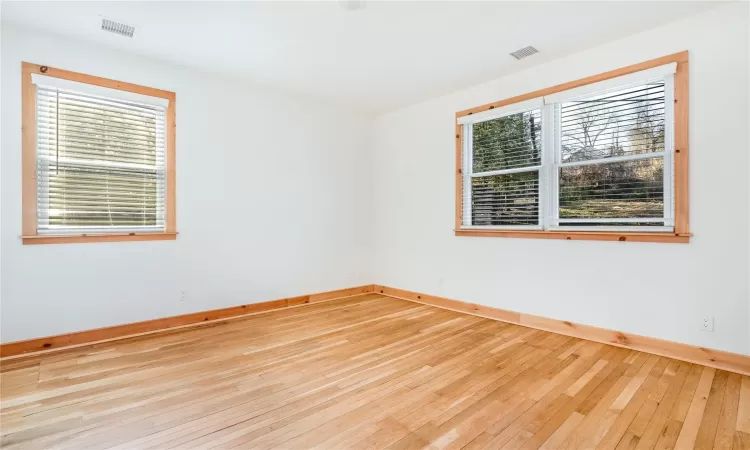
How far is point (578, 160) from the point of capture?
360 centimetres

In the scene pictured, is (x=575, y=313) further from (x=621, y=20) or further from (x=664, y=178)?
(x=621, y=20)

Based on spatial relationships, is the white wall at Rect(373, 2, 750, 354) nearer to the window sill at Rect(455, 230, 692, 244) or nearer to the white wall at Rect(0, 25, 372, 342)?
the window sill at Rect(455, 230, 692, 244)

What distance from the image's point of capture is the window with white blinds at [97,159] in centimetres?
317

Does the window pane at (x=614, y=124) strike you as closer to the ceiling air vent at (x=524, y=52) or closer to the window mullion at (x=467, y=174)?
the ceiling air vent at (x=524, y=52)

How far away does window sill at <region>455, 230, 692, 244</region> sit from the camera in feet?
9.84

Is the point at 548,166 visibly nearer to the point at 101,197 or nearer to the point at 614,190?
the point at 614,190

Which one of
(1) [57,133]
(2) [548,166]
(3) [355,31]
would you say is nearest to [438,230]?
(2) [548,166]

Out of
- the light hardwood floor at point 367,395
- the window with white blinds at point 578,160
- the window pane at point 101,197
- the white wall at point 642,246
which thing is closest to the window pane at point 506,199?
the window with white blinds at point 578,160

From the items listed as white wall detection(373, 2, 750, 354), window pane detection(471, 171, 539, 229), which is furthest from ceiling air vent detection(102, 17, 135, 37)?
window pane detection(471, 171, 539, 229)

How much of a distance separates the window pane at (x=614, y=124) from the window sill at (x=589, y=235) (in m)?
0.72

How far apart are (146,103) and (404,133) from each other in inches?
125

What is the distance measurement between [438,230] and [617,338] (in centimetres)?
226

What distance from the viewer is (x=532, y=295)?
153 inches

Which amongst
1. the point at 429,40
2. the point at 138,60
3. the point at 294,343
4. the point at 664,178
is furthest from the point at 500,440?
the point at 138,60
